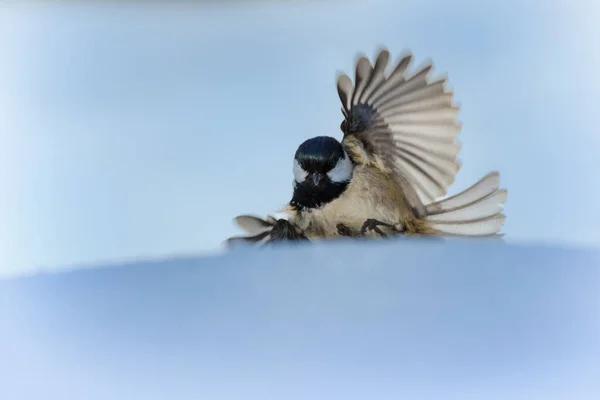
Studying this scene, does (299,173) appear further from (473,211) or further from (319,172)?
(473,211)

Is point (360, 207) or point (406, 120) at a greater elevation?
point (406, 120)

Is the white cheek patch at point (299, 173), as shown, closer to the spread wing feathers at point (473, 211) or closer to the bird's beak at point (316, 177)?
the bird's beak at point (316, 177)

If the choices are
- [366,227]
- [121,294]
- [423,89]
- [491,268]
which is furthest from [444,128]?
[121,294]

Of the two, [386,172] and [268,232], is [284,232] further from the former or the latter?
[386,172]

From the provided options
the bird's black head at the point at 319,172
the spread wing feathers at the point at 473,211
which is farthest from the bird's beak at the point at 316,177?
the spread wing feathers at the point at 473,211

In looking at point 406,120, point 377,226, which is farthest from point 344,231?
point 406,120
